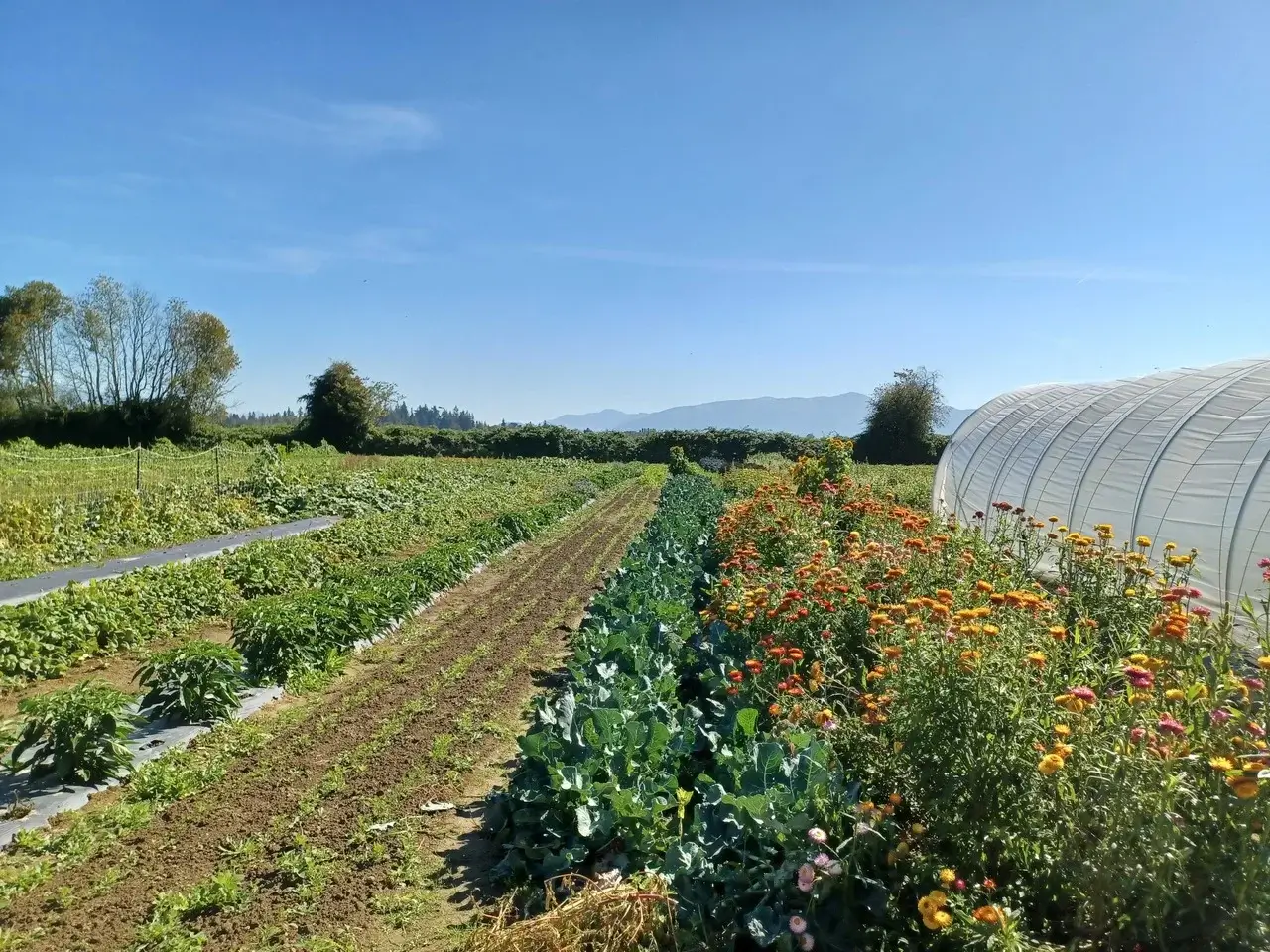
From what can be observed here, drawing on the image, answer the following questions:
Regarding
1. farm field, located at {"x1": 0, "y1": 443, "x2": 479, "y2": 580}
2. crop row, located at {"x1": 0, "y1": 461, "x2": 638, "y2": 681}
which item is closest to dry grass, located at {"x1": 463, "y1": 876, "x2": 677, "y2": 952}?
crop row, located at {"x1": 0, "y1": 461, "x2": 638, "y2": 681}

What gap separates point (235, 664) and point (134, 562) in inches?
275

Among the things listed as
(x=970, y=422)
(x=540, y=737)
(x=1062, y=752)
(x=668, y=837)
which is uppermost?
(x=970, y=422)

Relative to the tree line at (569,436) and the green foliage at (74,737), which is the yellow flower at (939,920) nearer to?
the green foliage at (74,737)

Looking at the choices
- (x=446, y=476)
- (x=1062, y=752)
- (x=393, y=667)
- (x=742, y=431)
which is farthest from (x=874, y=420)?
(x=1062, y=752)

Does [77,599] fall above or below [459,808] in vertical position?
above

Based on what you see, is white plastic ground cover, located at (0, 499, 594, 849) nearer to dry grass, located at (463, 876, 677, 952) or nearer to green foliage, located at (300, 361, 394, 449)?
dry grass, located at (463, 876, 677, 952)

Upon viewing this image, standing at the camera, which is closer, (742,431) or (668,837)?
(668,837)

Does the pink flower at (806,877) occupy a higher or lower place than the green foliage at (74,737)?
higher

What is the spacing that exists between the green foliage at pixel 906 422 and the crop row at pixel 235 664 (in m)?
40.6

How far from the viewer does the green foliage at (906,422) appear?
47.0 meters

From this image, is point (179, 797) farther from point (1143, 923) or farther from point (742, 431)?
point (742, 431)

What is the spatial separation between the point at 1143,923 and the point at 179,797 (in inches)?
202

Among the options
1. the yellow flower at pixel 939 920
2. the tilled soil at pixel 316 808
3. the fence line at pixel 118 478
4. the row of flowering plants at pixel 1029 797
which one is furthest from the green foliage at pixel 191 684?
the fence line at pixel 118 478

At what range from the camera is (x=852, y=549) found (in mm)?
5316
